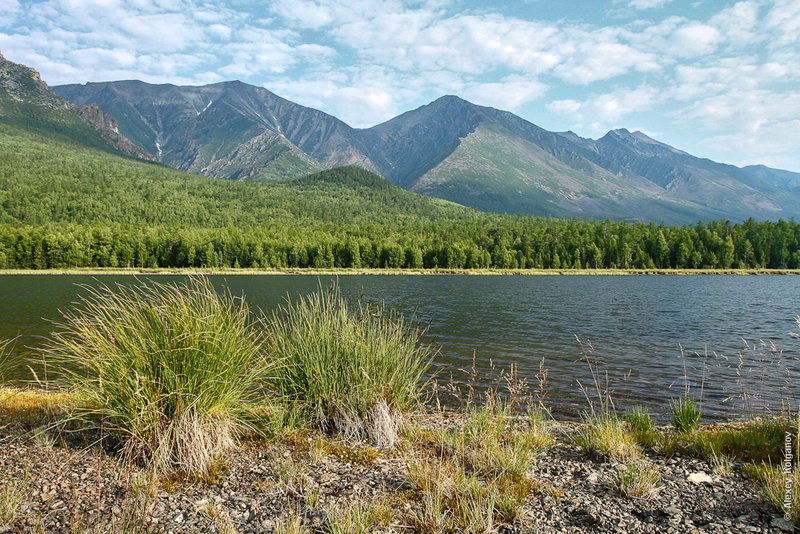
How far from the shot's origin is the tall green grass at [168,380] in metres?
5.79

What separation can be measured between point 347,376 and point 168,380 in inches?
114

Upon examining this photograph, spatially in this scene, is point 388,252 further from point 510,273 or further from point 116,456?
point 116,456

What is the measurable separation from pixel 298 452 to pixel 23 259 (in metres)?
140

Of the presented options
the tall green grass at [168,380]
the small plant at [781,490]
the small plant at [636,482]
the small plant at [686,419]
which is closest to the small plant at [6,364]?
the tall green grass at [168,380]

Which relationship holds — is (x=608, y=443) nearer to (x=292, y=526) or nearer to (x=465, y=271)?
(x=292, y=526)

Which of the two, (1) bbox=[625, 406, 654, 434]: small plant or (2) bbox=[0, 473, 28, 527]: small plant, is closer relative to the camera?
(2) bbox=[0, 473, 28, 527]: small plant

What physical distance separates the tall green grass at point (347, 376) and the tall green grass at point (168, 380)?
119 centimetres

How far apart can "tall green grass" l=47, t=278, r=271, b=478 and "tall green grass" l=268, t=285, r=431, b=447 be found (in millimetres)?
1195

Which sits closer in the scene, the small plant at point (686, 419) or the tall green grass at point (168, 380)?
the tall green grass at point (168, 380)

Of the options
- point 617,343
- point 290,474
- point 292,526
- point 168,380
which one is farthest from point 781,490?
point 617,343

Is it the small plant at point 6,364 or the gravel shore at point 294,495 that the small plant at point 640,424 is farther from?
the small plant at point 6,364

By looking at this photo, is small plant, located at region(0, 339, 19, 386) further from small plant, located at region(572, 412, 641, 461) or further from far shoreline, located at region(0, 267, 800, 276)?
far shoreline, located at region(0, 267, 800, 276)

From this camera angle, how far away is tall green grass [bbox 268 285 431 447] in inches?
295

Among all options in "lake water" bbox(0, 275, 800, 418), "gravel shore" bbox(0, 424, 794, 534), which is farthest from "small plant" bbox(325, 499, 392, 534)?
"lake water" bbox(0, 275, 800, 418)
